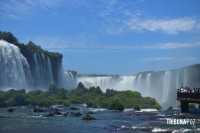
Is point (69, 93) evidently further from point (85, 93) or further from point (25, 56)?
point (25, 56)

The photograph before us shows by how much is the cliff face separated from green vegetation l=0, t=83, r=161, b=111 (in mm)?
14238

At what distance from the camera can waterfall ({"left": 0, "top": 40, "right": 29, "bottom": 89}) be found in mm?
93750

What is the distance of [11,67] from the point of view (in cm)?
9612

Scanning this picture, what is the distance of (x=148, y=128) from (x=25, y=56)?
76080mm

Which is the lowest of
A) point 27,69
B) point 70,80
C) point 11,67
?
point 70,80

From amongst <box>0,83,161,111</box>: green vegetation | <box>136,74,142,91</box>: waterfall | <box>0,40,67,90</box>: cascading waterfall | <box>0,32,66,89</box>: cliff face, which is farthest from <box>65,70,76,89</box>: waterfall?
<box>0,83,161,111</box>: green vegetation

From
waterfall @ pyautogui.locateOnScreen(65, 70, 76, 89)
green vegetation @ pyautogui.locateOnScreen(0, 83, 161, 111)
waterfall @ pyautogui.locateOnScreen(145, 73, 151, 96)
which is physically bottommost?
green vegetation @ pyautogui.locateOnScreen(0, 83, 161, 111)

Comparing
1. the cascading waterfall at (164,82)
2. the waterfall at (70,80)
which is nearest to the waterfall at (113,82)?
the cascading waterfall at (164,82)

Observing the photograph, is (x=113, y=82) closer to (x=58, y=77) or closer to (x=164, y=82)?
(x=58, y=77)

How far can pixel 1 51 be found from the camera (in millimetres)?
93688

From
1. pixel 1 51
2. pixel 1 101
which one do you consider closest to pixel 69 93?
pixel 1 51

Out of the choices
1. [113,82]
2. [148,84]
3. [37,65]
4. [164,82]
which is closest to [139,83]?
[148,84]

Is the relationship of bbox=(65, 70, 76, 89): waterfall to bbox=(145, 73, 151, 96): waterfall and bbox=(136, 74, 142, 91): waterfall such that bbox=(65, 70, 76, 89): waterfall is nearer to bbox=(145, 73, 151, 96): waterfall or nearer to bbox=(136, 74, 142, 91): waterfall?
bbox=(136, 74, 142, 91): waterfall

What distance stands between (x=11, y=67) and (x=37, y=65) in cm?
1675
